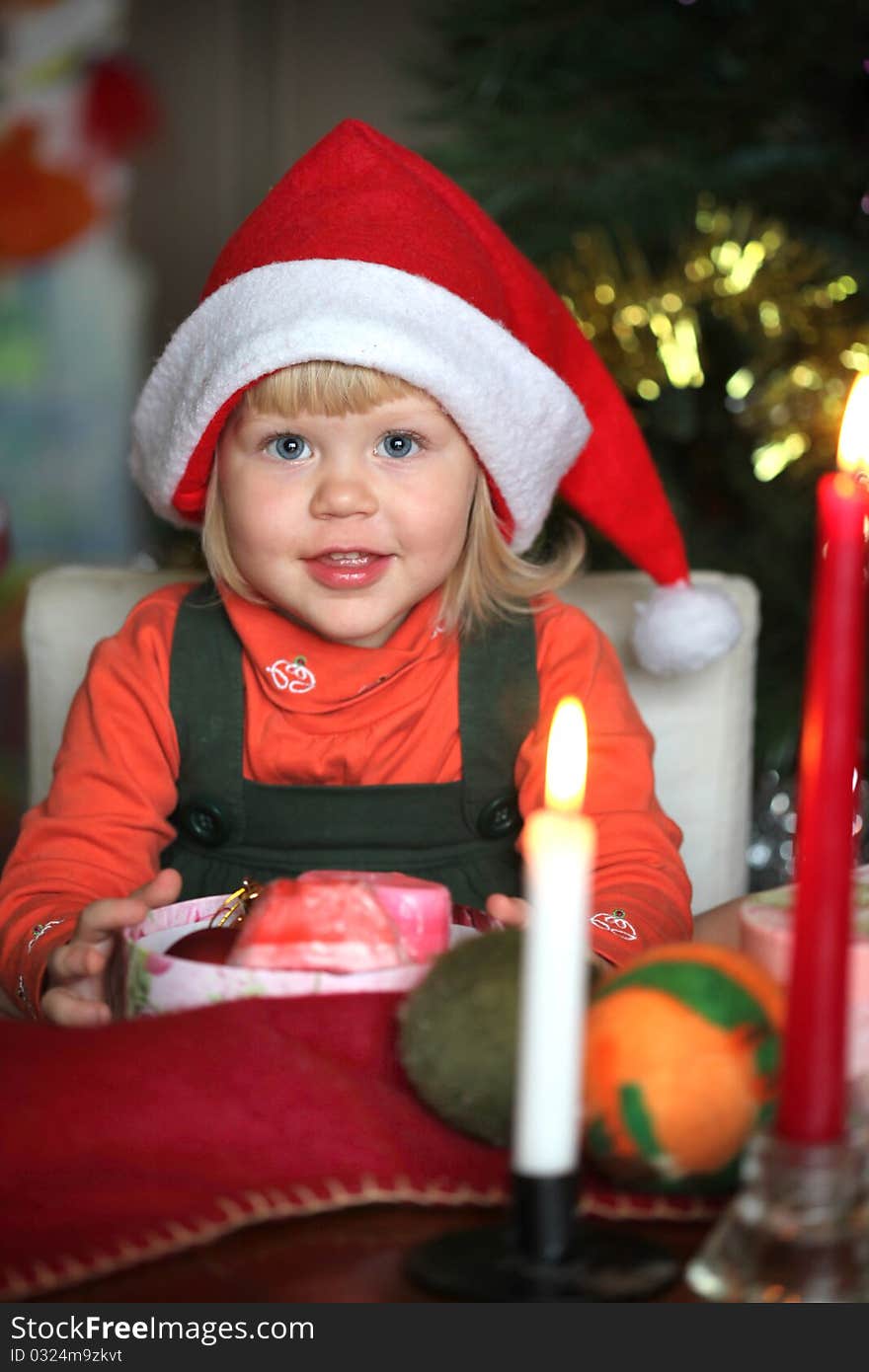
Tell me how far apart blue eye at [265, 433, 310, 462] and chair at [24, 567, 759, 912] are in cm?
25

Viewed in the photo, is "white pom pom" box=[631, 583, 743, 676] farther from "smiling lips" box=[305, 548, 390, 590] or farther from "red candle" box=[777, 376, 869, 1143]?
"red candle" box=[777, 376, 869, 1143]

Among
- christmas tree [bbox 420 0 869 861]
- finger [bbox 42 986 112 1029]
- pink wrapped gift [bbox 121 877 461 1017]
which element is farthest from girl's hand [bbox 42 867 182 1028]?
christmas tree [bbox 420 0 869 861]

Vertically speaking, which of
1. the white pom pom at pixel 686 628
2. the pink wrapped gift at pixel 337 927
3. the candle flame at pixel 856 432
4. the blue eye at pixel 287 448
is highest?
the blue eye at pixel 287 448

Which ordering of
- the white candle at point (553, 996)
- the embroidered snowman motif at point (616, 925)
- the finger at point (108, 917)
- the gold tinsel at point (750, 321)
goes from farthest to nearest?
the gold tinsel at point (750, 321) < the embroidered snowman motif at point (616, 925) < the finger at point (108, 917) < the white candle at point (553, 996)

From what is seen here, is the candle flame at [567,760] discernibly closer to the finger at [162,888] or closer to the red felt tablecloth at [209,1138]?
the red felt tablecloth at [209,1138]

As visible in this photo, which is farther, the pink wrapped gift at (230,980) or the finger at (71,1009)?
the finger at (71,1009)

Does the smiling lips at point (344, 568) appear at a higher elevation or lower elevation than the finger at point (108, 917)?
higher

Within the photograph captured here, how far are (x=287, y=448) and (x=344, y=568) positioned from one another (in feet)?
0.31

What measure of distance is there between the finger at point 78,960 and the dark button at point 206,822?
27cm

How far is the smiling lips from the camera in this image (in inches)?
45.2

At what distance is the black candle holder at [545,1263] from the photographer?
508mm

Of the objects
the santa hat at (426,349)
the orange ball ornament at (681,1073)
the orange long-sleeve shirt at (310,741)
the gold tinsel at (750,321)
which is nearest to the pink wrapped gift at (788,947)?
the orange ball ornament at (681,1073)

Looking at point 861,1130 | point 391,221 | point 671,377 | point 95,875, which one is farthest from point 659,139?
point 861,1130

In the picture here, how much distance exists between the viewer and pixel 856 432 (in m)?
0.63
